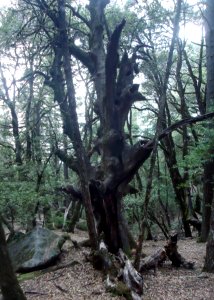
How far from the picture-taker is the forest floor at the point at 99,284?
19.0 ft

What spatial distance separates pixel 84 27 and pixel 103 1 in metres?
3.36

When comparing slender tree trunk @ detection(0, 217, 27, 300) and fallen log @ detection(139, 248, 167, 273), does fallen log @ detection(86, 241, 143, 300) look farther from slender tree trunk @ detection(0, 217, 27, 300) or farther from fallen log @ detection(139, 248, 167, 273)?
slender tree trunk @ detection(0, 217, 27, 300)

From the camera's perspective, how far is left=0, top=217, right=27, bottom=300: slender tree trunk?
4.20m

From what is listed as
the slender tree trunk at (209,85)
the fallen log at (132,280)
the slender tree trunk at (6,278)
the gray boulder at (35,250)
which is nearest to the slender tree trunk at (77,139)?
the fallen log at (132,280)

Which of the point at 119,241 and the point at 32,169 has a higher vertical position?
the point at 32,169

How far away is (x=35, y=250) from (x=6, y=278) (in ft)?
13.8

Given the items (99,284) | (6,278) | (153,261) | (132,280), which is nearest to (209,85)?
(153,261)

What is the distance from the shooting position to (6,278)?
4.29 m

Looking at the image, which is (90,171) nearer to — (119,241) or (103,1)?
(119,241)

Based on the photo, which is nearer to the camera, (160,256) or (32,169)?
(160,256)

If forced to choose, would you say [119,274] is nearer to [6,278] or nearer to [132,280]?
[132,280]

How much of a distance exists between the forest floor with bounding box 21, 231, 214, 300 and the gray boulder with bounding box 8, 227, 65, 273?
0.65 meters

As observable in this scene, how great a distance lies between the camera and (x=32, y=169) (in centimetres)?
1148

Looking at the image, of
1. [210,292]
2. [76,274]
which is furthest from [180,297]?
[76,274]
